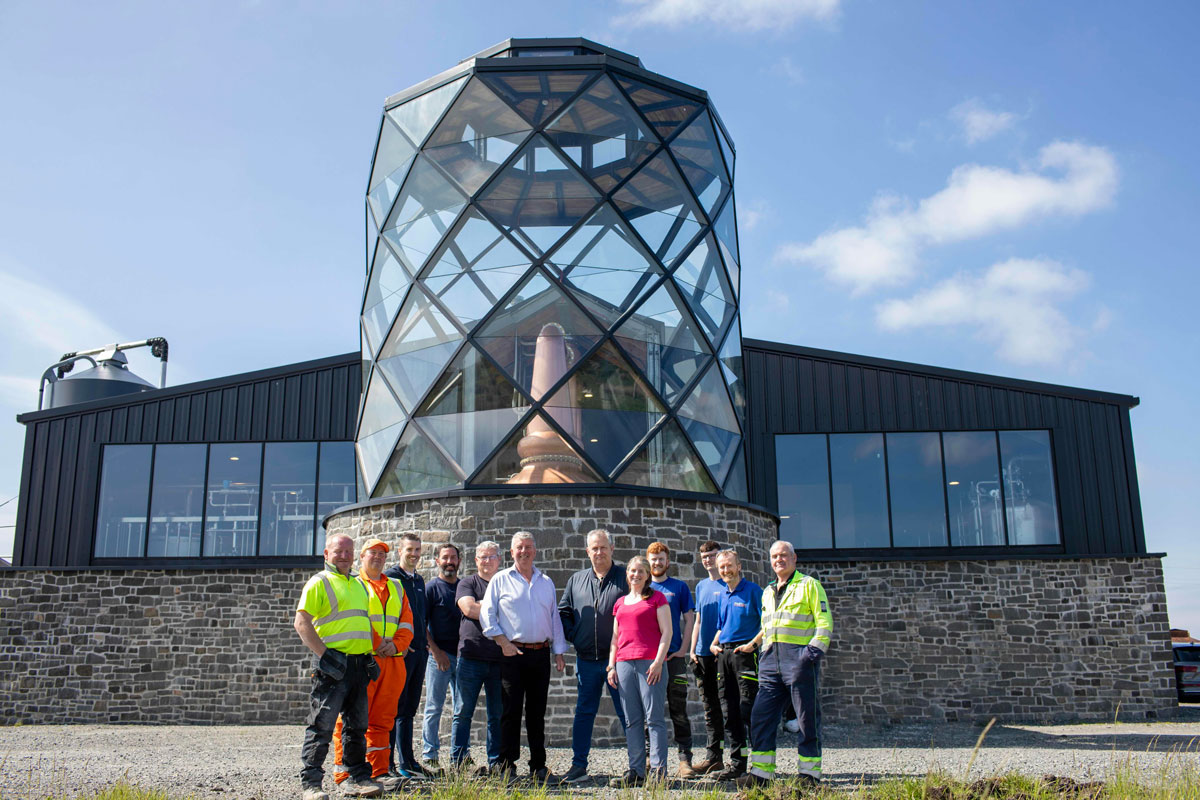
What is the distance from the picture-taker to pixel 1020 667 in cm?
1337

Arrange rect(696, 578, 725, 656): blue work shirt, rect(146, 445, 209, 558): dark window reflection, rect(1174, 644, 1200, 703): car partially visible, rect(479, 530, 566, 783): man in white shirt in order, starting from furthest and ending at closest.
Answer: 1. rect(1174, 644, 1200, 703): car partially visible
2. rect(146, 445, 209, 558): dark window reflection
3. rect(696, 578, 725, 656): blue work shirt
4. rect(479, 530, 566, 783): man in white shirt

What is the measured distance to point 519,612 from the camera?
5980 millimetres

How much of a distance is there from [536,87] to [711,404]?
12.6 ft

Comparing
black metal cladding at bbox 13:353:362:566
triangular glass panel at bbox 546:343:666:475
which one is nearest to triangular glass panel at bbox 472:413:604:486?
triangular glass panel at bbox 546:343:666:475

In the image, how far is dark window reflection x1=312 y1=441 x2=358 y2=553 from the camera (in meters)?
14.6

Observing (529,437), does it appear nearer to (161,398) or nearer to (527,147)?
(527,147)

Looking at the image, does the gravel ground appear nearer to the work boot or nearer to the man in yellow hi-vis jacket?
the work boot

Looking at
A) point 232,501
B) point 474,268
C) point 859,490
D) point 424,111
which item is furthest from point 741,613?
point 232,501

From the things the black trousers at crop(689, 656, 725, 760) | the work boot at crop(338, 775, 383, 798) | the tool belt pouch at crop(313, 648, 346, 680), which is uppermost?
the tool belt pouch at crop(313, 648, 346, 680)

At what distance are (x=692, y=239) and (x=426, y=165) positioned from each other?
299 centimetres

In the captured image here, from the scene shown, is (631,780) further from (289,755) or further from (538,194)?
(538,194)

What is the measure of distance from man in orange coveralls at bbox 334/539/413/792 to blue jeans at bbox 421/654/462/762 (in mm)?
481

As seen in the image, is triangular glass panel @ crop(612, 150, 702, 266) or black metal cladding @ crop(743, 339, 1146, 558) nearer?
triangular glass panel @ crop(612, 150, 702, 266)

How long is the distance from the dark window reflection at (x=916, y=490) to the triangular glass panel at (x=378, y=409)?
26.8 ft
